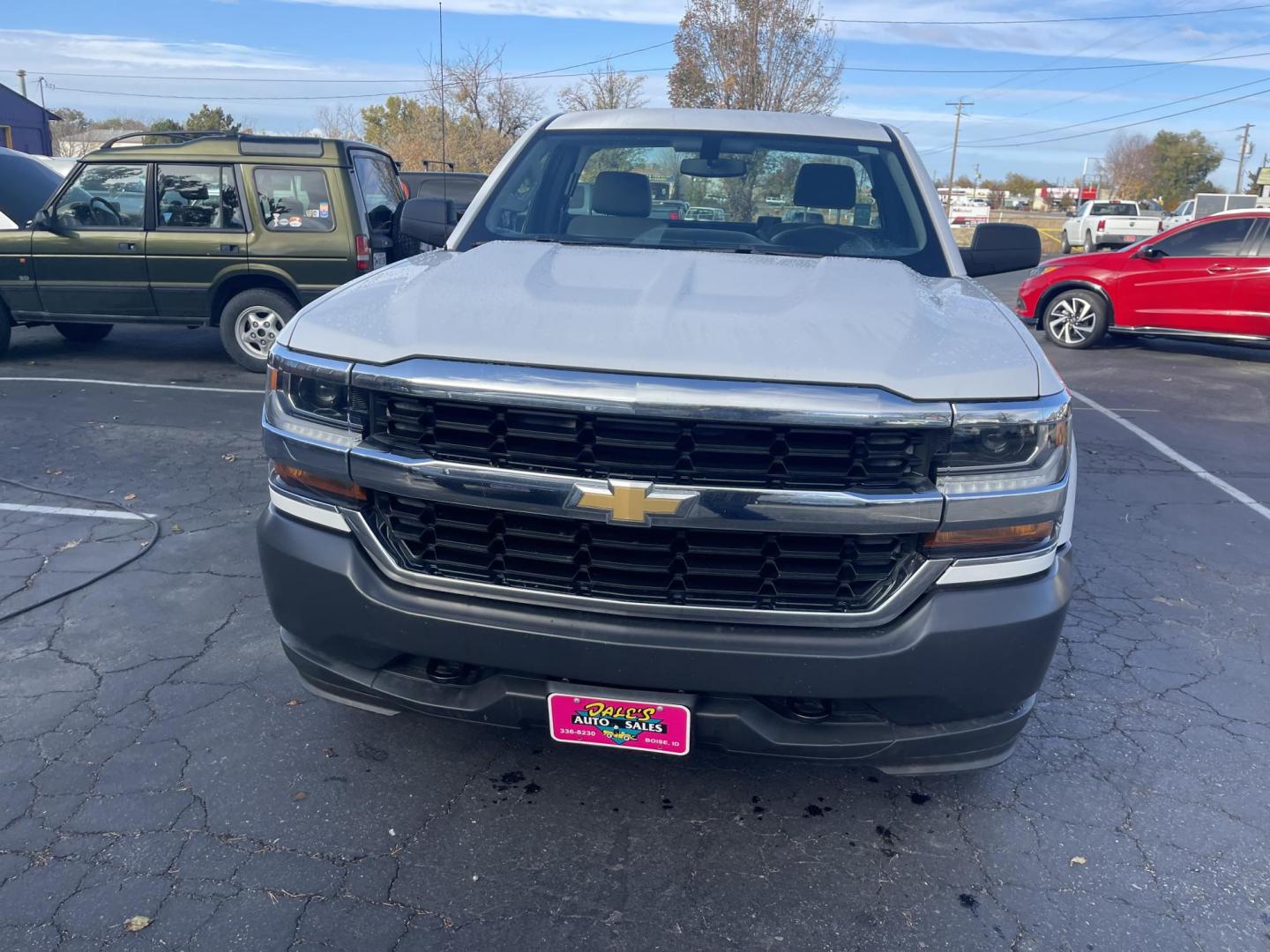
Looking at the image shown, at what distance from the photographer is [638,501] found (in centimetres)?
228

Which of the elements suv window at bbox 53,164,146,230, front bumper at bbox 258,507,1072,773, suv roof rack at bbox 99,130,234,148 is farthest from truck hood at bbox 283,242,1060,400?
suv window at bbox 53,164,146,230

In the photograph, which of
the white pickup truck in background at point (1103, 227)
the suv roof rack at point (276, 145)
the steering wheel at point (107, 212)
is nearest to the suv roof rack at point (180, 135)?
the suv roof rack at point (276, 145)

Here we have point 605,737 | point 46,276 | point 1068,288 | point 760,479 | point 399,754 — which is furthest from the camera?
point 1068,288

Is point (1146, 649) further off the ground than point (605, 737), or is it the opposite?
point (605, 737)

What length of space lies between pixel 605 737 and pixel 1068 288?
1151 centimetres

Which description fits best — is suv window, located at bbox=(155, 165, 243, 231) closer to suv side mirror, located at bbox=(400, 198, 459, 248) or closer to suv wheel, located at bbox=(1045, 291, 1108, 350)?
suv side mirror, located at bbox=(400, 198, 459, 248)

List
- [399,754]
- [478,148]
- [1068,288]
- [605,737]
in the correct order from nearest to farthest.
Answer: [605,737], [399,754], [1068,288], [478,148]

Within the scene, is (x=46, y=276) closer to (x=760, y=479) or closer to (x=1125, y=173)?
(x=760, y=479)

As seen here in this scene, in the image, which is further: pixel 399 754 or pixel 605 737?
pixel 399 754

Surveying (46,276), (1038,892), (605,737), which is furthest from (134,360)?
(1038,892)

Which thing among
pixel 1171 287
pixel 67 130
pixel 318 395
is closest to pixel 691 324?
pixel 318 395

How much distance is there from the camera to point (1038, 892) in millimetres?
2572

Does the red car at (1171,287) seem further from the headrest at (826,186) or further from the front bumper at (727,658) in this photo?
the front bumper at (727,658)

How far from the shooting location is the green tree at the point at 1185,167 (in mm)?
72250
